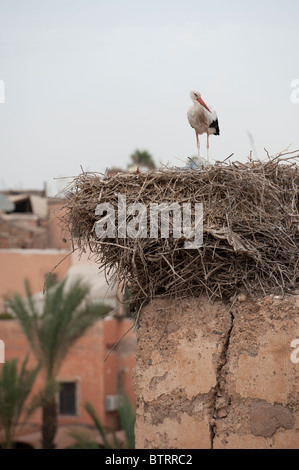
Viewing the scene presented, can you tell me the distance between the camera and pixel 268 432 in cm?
366

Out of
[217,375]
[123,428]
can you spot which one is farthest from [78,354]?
[217,375]

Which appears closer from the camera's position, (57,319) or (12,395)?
(12,395)

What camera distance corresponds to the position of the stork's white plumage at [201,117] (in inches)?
214

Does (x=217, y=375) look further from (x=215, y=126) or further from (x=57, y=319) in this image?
(x=57, y=319)

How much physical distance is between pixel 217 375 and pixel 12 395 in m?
12.4

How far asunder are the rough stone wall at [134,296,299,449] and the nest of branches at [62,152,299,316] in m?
0.14

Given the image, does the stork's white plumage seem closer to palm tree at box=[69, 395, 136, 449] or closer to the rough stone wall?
the rough stone wall

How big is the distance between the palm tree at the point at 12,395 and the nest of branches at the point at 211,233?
12.2 m

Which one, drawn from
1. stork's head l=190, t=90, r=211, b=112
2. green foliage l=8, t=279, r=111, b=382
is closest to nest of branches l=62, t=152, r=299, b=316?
stork's head l=190, t=90, r=211, b=112

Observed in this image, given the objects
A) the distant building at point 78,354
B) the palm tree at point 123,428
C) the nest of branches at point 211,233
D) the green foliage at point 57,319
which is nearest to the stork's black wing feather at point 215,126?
the nest of branches at point 211,233

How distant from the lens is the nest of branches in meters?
3.73

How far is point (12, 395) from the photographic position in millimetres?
15211

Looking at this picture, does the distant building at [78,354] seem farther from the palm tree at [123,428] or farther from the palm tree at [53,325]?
the palm tree at [123,428]
